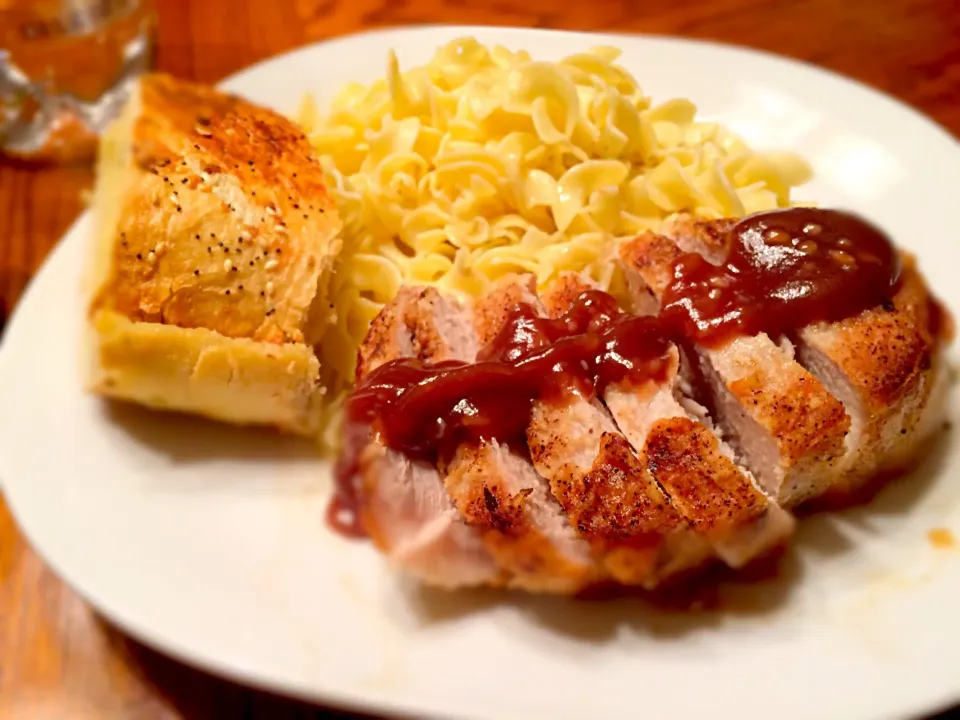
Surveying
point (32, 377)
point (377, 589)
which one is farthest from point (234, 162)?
point (377, 589)

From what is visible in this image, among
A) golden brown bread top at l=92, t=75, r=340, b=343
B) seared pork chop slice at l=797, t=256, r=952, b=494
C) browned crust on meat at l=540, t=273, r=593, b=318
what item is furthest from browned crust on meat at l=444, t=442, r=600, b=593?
seared pork chop slice at l=797, t=256, r=952, b=494

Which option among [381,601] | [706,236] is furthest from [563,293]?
[381,601]

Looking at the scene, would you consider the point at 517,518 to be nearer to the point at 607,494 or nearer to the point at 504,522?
the point at 504,522

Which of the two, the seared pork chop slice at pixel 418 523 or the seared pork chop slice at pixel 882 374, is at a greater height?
the seared pork chop slice at pixel 882 374

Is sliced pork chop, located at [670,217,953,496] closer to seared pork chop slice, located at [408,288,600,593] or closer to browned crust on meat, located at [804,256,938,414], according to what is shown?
browned crust on meat, located at [804,256,938,414]

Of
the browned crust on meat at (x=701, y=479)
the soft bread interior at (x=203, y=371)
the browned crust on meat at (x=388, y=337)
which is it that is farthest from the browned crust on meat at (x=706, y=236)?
the soft bread interior at (x=203, y=371)

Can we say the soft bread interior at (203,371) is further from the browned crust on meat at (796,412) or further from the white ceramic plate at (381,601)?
the browned crust on meat at (796,412)

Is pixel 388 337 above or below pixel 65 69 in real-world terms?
above
